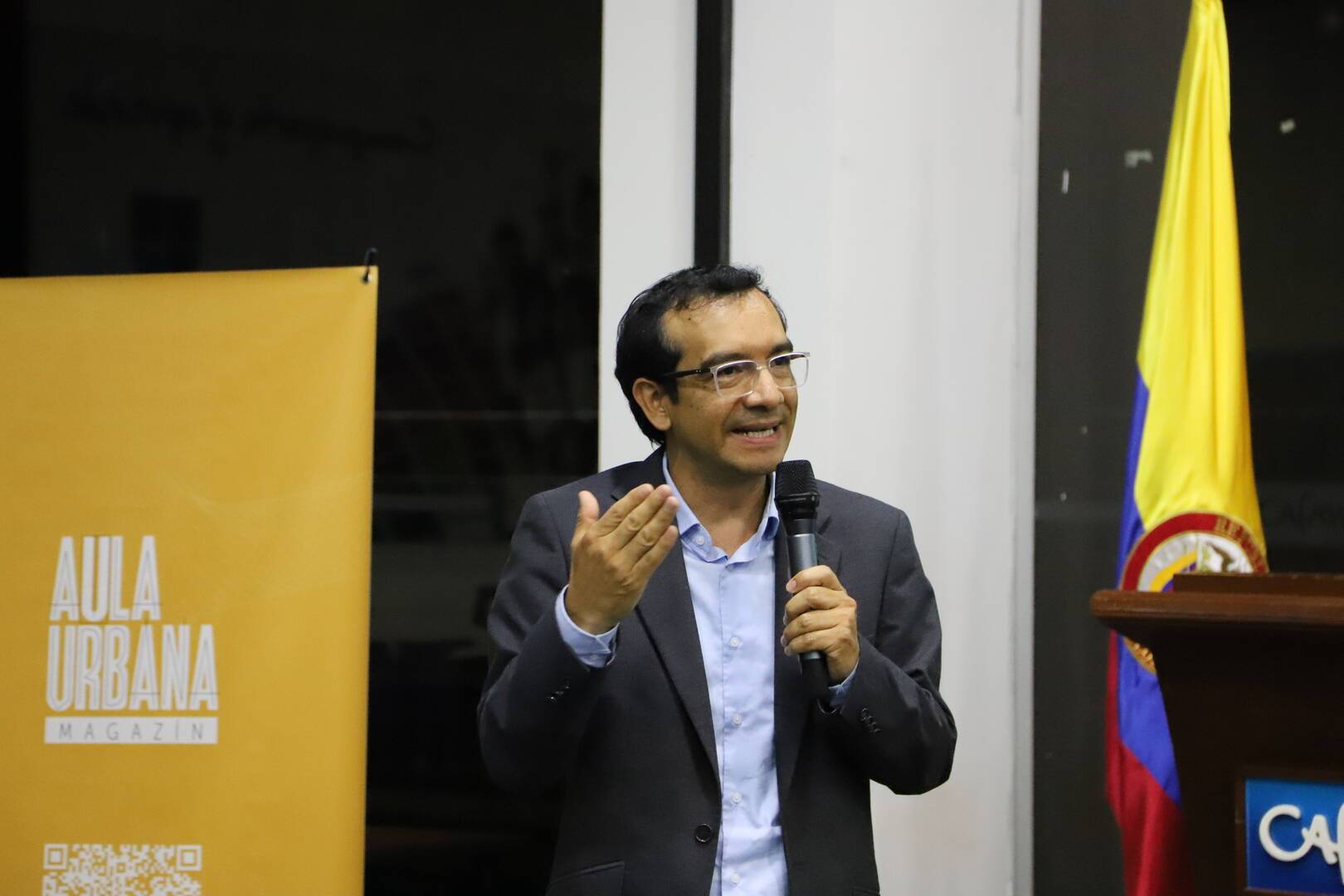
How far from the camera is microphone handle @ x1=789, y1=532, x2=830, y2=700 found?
1781 mm

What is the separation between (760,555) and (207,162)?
8.44ft

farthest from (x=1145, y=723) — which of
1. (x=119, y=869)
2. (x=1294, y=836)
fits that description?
(x=119, y=869)

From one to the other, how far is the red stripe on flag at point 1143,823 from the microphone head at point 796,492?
136cm

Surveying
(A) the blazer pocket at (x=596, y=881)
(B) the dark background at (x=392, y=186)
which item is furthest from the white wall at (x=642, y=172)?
(A) the blazer pocket at (x=596, y=881)

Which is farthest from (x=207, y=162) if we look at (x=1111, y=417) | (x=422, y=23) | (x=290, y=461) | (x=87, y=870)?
(x=1111, y=417)

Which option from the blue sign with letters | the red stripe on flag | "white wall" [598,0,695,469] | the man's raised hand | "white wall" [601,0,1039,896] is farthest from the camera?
"white wall" [598,0,695,469]

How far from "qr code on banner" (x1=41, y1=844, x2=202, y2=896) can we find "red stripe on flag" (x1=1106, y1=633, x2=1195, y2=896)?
1.93 m

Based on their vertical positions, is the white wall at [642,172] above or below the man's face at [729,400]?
above

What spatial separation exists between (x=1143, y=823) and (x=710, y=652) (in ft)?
4.61

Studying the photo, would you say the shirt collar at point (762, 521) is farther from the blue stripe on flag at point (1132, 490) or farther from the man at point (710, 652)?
the blue stripe on flag at point (1132, 490)

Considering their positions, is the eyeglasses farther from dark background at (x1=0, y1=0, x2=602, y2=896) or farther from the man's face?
dark background at (x1=0, y1=0, x2=602, y2=896)

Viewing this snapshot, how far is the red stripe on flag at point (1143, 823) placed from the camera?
9.36 ft

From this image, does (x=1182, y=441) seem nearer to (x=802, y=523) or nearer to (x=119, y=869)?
(x=802, y=523)

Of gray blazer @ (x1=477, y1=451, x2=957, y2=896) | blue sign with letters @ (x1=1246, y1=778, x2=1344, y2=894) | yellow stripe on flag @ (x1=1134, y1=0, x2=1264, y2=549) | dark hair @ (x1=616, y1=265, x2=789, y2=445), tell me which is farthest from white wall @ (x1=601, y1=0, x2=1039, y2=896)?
blue sign with letters @ (x1=1246, y1=778, x2=1344, y2=894)
